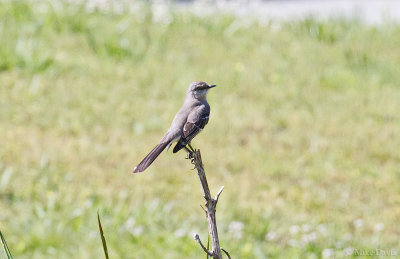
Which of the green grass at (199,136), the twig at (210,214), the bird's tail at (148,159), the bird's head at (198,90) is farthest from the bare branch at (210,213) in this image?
the green grass at (199,136)

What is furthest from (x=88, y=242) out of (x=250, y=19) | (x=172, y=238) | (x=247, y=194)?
(x=250, y=19)

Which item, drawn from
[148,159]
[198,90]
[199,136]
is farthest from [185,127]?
[199,136]

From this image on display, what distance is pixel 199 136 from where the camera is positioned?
7727 mm

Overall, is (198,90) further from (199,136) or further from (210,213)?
(199,136)

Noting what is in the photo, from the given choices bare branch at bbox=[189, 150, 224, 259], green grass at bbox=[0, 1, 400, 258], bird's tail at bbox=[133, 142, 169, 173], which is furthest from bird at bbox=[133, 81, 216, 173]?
green grass at bbox=[0, 1, 400, 258]

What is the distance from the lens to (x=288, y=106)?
866cm

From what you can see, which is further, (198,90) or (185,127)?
(198,90)

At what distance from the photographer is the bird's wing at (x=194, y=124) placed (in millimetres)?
2801

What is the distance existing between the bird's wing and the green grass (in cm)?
303

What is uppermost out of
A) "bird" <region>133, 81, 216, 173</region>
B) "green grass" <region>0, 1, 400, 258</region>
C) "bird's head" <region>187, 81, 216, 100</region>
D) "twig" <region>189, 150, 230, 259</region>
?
"green grass" <region>0, 1, 400, 258</region>

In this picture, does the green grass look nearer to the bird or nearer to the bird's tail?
the bird

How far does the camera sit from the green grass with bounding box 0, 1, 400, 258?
6.16 metres

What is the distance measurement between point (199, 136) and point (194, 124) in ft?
16.0

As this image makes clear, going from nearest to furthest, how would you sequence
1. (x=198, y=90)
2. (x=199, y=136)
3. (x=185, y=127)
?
(x=185, y=127), (x=198, y=90), (x=199, y=136)
